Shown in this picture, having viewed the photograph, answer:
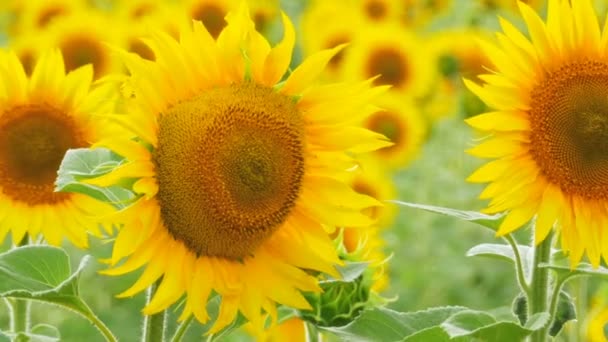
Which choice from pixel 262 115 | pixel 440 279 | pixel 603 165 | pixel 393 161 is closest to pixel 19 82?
pixel 262 115

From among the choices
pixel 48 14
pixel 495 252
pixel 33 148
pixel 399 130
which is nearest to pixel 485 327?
pixel 495 252

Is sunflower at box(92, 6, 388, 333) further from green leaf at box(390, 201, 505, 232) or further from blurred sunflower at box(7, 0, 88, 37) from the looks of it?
blurred sunflower at box(7, 0, 88, 37)

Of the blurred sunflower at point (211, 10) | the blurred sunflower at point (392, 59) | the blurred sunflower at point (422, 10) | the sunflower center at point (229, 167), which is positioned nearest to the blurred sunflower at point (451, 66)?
the blurred sunflower at point (392, 59)

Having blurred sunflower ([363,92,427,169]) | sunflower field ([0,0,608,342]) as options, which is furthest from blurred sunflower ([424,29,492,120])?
sunflower field ([0,0,608,342])

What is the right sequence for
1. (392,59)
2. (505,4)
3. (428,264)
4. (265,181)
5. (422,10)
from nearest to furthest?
(265,181) < (428,264) < (392,59) < (505,4) < (422,10)

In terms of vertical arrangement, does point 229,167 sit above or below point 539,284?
above

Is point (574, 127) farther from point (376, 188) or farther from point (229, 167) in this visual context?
point (376, 188)

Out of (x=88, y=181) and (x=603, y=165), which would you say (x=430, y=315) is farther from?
(x=88, y=181)
